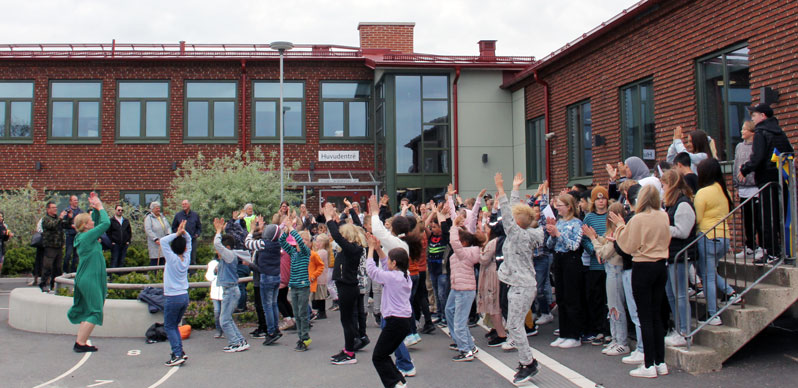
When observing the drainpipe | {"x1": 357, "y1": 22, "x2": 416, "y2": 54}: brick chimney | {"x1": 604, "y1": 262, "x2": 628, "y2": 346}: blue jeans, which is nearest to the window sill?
the drainpipe

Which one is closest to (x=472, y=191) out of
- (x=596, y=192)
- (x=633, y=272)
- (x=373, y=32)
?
(x=373, y=32)

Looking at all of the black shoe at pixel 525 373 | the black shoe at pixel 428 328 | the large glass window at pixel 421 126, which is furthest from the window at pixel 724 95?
the large glass window at pixel 421 126

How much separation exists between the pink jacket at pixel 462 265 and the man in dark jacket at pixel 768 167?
326 cm

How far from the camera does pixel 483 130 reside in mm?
20875

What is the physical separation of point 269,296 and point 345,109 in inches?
564

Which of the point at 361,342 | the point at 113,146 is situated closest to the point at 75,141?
the point at 113,146

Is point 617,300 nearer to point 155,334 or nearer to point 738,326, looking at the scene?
point 738,326

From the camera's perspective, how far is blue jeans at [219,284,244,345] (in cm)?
834

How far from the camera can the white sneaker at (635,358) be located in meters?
7.05

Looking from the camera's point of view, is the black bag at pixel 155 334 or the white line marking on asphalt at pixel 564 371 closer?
the white line marking on asphalt at pixel 564 371

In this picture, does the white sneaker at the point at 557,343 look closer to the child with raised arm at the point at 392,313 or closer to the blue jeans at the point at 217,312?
the child with raised arm at the point at 392,313

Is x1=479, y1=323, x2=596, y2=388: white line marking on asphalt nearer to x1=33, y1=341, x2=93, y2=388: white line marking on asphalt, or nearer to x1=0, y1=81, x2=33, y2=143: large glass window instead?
x1=33, y1=341, x2=93, y2=388: white line marking on asphalt

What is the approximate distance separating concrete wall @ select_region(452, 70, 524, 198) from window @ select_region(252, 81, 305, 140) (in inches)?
222

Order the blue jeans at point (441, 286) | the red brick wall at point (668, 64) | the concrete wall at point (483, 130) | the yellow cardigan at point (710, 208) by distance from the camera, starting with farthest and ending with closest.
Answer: the concrete wall at point (483, 130) → the red brick wall at point (668, 64) → the blue jeans at point (441, 286) → the yellow cardigan at point (710, 208)
